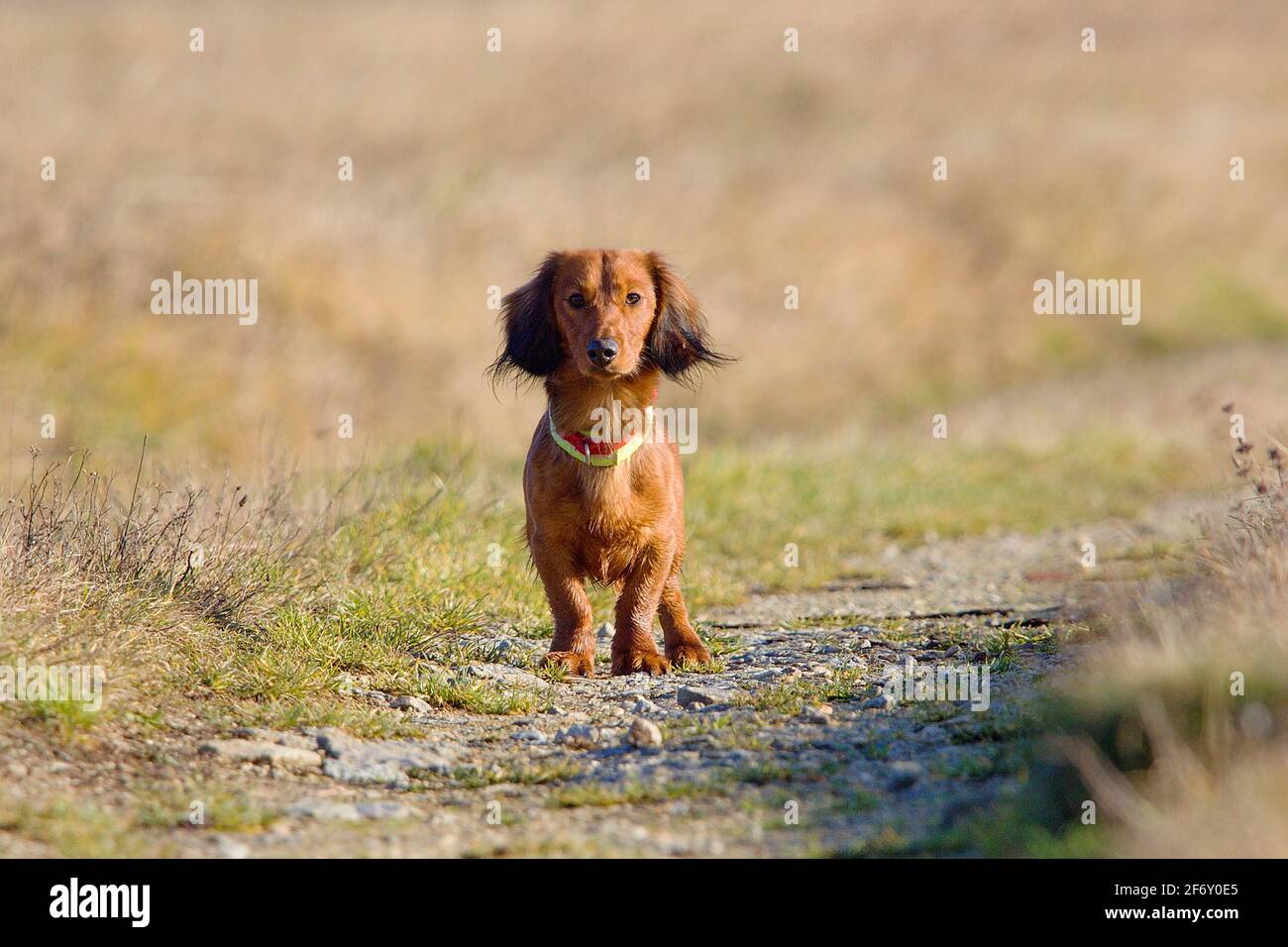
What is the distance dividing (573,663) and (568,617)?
0.57 feet

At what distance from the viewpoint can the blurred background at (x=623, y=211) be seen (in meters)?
11.2

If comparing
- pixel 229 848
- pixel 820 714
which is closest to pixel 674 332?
pixel 820 714

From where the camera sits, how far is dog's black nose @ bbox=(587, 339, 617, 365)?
479cm

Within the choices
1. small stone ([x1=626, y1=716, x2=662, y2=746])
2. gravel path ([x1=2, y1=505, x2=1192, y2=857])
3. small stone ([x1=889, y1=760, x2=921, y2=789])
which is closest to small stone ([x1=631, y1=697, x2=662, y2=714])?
gravel path ([x1=2, y1=505, x2=1192, y2=857])

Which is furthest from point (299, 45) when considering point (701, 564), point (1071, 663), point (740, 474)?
point (1071, 663)

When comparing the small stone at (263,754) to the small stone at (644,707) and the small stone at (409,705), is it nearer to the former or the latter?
the small stone at (409,705)

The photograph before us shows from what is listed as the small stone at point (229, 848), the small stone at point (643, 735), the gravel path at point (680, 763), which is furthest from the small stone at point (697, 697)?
the small stone at point (229, 848)

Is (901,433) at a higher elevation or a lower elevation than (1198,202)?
lower

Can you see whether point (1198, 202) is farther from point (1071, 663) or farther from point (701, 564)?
point (1071, 663)

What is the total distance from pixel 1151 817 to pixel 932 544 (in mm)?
5486

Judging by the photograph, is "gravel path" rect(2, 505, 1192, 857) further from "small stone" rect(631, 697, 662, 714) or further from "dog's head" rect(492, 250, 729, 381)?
"dog's head" rect(492, 250, 729, 381)

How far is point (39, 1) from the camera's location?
28047mm

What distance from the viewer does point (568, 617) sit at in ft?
16.8

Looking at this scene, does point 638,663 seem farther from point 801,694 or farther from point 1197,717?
point 1197,717
